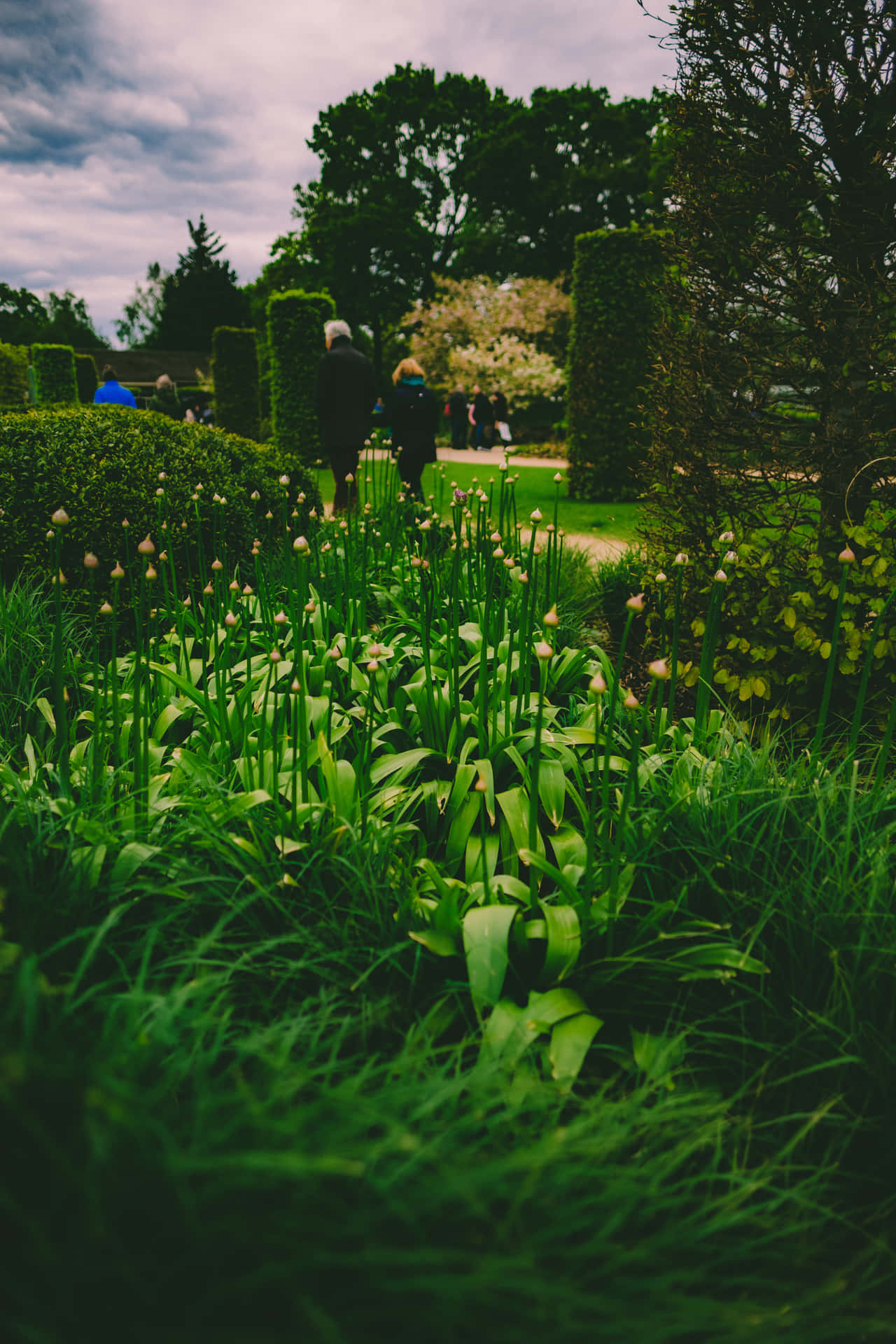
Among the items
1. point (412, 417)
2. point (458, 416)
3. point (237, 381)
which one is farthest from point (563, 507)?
point (237, 381)

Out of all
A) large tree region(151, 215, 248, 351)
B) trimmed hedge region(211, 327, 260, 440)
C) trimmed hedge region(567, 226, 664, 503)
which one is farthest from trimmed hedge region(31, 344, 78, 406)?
large tree region(151, 215, 248, 351)

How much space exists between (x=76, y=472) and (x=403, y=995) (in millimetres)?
3533

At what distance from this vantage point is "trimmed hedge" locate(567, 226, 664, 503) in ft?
36.1

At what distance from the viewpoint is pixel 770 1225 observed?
117 cm

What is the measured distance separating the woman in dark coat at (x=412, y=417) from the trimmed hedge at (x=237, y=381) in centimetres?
1323

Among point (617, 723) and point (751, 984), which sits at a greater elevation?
point (617, 723)

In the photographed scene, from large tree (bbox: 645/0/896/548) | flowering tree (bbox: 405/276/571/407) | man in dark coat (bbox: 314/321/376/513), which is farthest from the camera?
flowering tree (bbox: 405/276/571/407)

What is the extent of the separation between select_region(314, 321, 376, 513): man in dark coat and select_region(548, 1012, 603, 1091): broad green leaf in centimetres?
622

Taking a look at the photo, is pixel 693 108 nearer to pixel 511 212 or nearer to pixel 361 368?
pixel 361 368

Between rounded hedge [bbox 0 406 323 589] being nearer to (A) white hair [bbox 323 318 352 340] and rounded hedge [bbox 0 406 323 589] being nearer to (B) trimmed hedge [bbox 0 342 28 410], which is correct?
(A) white hair [bbox 323 318 352 340]

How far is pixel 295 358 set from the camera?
49.3 ft

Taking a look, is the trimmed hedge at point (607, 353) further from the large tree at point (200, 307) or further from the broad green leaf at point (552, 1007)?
the large tree at point (200, 307)

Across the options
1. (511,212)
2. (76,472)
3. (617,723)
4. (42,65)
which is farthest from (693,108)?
(511,212)

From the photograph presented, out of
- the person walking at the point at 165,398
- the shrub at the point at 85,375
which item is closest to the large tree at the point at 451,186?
the shrub at the point at 85,375
